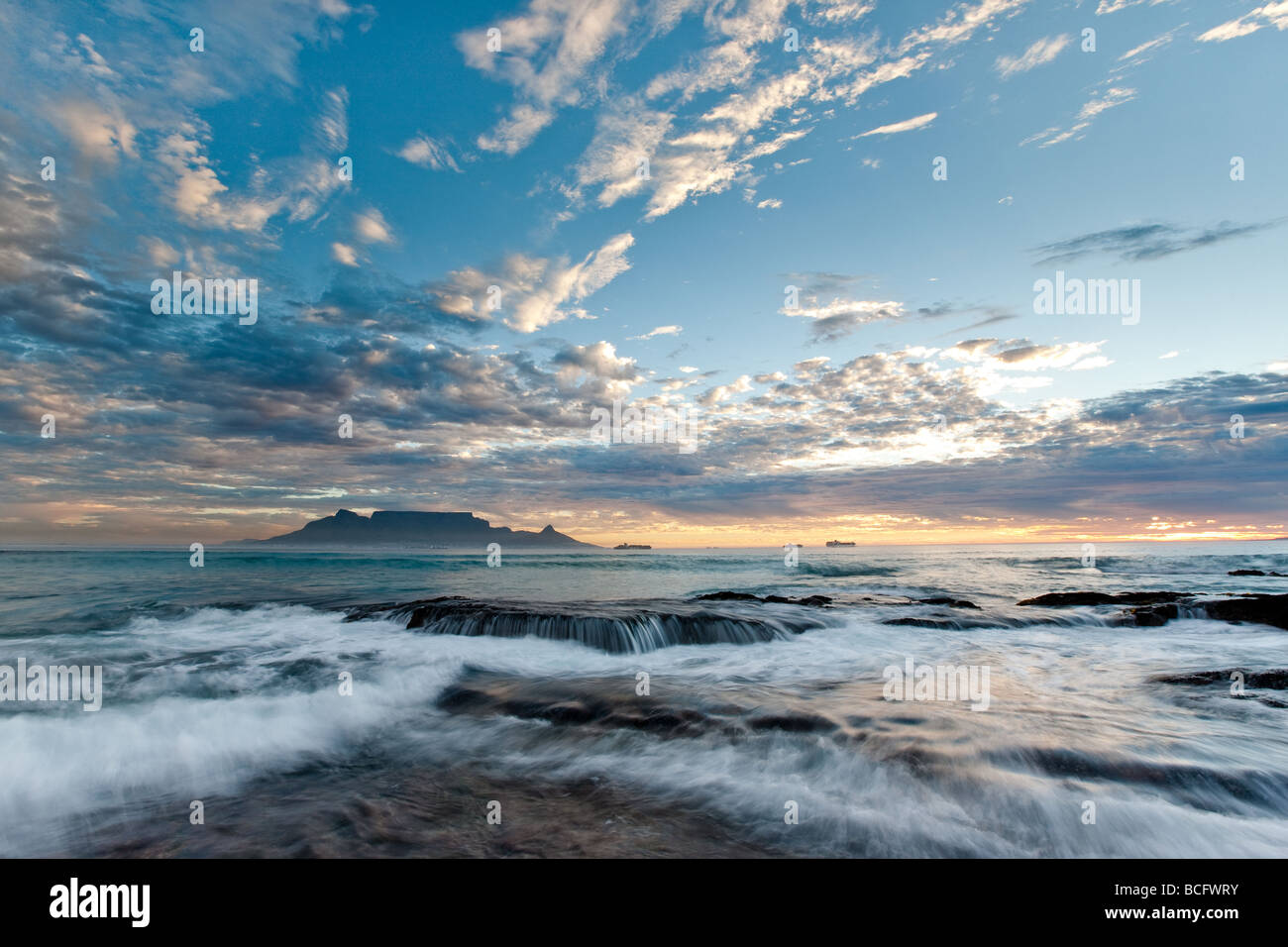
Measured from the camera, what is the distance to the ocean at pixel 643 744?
5172mm

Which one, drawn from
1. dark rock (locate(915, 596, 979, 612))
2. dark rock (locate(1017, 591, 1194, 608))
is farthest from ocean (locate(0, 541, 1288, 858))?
dark rock (locate(1017, 591, 1194, 608))

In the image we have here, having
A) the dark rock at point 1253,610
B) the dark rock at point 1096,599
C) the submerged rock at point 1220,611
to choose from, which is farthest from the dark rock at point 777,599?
the dark rock at point 1253,610

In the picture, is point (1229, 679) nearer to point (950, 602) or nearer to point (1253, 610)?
point (1253, 610)

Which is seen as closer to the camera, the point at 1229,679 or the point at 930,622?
the point at 1229,679

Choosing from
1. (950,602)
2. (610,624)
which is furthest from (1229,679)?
(610,624)

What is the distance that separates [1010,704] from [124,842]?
12.0 m

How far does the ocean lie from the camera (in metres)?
5.17

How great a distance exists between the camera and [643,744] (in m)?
7.64

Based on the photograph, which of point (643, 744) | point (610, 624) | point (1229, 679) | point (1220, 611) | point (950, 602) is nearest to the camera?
point (643, 744)

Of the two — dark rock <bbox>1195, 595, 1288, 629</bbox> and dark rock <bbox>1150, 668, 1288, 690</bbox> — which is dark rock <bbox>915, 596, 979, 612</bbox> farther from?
dark rock <bbox>1150, 668, 1288, 690</bbox>

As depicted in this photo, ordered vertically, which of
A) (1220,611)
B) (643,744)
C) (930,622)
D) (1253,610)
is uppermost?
(643,744)

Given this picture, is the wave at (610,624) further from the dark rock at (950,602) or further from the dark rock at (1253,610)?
the dark rock at (1253,610)
